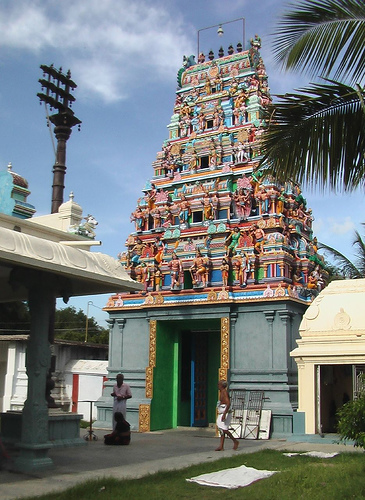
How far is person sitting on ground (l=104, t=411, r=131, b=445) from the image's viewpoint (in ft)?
42.5

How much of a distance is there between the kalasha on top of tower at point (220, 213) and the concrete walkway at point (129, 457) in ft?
13.0

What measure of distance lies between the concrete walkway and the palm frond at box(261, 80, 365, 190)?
5.05 m

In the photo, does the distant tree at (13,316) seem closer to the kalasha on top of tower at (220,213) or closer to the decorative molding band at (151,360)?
the kalasha on top of tower at (220,213)

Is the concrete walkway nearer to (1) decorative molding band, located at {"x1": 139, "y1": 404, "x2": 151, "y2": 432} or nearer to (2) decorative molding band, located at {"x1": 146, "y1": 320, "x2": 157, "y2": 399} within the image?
(1) decorative molding band, located at {"x1": 139, "y1": 404, "x2": 151, "y2": 432}

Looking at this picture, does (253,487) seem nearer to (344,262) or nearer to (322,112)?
(322,112)

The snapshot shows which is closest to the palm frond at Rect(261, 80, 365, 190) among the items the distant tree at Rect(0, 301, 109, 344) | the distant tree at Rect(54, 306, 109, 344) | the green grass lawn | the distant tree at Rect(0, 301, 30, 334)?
the green grass lawn

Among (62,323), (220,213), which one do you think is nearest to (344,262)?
(220,213)

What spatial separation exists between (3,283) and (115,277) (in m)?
3.06

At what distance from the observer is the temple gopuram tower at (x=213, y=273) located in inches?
636

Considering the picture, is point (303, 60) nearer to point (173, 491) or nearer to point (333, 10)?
point (333, 10)

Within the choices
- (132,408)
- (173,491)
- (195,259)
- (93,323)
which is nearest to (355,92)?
(173,491)

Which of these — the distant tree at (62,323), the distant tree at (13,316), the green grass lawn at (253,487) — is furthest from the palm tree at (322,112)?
the distant tree at (13,316)

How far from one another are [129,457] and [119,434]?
2.02m

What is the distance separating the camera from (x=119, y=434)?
42.6ft
